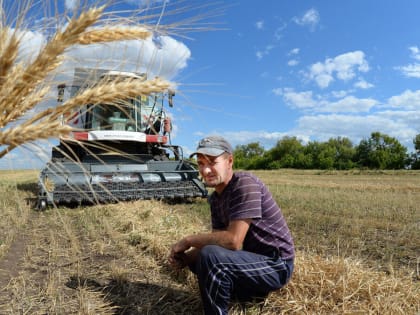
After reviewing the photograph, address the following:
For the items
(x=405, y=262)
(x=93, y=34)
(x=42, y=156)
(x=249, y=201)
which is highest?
(x=93, y=34)

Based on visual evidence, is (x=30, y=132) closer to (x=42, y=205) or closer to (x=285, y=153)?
(x=42, y=205)

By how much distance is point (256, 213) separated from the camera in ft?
8.03

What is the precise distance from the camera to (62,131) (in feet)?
4.18

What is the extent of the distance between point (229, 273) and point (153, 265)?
158cm

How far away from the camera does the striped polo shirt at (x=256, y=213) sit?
8.07ft

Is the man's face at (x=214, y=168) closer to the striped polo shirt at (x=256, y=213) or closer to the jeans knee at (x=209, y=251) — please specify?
the striped polo shirt at (x=256, y=213)

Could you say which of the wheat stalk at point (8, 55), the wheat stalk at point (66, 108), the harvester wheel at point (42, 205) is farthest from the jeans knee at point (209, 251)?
the harvester wheel at point (42, 205)

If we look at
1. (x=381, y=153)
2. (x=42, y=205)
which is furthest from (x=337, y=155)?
(x=42, y=205)

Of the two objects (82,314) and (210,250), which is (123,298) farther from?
(210,250)

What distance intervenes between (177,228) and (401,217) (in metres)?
4.72

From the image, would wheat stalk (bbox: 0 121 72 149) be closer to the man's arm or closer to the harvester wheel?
the man's arm

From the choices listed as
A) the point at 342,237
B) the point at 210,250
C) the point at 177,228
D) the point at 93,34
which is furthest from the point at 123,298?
the point at 342,237

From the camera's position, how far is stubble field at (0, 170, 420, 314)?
2713 millimetres

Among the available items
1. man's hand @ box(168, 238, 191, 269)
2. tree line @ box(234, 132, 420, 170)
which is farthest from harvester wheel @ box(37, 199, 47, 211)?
tree line @ box(234, 132, 420, 170)
